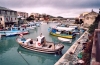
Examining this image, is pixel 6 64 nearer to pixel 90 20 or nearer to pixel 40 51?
pixel 40 51

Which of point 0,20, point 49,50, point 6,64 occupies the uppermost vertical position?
point 0,20

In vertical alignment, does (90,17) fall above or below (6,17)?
above

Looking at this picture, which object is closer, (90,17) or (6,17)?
(6,17)

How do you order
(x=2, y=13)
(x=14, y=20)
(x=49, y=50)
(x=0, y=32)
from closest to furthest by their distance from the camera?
(x=49, y=50), (x=0, y=32), (x=2, y=13), (x=14, y=20)

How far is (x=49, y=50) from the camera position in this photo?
18641 millimetres

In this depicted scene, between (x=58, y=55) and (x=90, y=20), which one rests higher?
(x=90, y=20)

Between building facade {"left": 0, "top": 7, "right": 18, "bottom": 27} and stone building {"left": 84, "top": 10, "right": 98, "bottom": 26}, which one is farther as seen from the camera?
stone building {"left": 84, "top": 10, "right": 98, "bottom": 26}

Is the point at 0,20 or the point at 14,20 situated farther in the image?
the point at 14,20

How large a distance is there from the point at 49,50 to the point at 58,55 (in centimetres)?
164

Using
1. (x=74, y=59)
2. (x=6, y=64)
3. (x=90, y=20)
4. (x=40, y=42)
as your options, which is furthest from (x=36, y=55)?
(x=90, y=20)

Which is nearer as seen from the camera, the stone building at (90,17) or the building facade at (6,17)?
the building facade at (6,17)

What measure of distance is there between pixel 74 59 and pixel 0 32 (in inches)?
1157

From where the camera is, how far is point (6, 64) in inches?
615

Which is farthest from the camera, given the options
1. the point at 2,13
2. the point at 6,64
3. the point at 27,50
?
the point at 2,13
